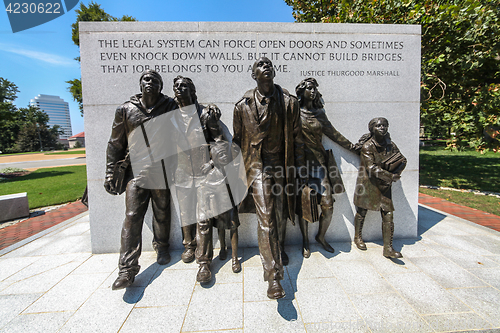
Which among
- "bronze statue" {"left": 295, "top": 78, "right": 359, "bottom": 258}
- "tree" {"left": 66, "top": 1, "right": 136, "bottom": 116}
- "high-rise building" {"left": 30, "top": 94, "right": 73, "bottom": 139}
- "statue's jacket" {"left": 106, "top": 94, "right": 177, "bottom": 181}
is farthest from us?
"high-rise building" {"left": 30, "top": 94, "right": 73, "bottom": 139}

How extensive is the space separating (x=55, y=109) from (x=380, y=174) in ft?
675

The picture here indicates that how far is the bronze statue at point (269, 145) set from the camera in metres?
2.84

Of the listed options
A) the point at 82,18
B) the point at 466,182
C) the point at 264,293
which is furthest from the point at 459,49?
the point at 82,18

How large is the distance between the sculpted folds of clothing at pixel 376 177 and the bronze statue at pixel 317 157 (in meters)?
0.42

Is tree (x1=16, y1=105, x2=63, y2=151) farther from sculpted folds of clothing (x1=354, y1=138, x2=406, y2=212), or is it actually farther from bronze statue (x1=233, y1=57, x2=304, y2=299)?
sculpted folds of clothing (x1=354, y1=138, x2=406, y2=212)

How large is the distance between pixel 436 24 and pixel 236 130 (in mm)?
8543

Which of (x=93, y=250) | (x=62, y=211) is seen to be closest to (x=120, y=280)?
(x=93, y=250)

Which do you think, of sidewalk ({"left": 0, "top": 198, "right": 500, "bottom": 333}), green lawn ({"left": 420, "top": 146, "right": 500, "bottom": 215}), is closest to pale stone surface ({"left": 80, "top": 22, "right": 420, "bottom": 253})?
sidewalk ({"left": 0, "top": 198, "right": 500, "bottom": 333})

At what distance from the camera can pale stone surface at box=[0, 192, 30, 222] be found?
629 centimetres

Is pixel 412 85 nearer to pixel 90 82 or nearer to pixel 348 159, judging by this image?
pixel 348 159

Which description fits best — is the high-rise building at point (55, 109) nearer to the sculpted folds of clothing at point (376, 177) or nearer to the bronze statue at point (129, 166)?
the bronze statue at point (129, 166)

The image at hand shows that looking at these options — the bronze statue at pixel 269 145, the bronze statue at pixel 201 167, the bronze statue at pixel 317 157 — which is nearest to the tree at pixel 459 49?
the bronze statue at pixel 317 157

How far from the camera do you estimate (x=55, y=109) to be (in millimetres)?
152125

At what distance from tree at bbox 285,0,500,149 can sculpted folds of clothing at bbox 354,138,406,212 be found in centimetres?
499
